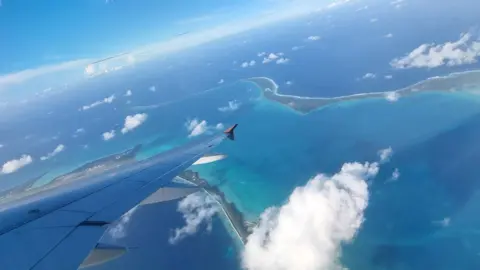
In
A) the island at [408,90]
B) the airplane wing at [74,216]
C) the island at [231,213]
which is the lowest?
the island at [231,213]

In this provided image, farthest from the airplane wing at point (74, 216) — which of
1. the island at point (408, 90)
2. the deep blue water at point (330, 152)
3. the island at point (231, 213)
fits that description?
the island at point (408, 90)

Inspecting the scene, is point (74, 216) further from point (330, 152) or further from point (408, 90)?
point (408, 90)

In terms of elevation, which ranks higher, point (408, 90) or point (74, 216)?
point (74, 216)

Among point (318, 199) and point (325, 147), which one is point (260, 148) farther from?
point (318, 199)

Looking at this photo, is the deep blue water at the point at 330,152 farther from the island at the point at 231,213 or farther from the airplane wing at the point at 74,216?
the airplane wing at the point at 74,216

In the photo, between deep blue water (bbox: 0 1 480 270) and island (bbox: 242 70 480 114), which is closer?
deep blue water (bbox: 0 1 480 270)

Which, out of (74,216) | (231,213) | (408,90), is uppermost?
(74,216)

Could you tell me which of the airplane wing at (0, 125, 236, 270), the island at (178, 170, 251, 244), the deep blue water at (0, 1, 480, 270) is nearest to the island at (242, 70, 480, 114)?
the deep blue water at (0, 1, 480, 270)

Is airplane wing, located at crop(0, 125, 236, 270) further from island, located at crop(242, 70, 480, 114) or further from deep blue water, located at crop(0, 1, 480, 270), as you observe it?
island, located at crop(242, 70, 480, 114)

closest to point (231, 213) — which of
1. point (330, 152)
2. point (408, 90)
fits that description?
point (330, 152)
